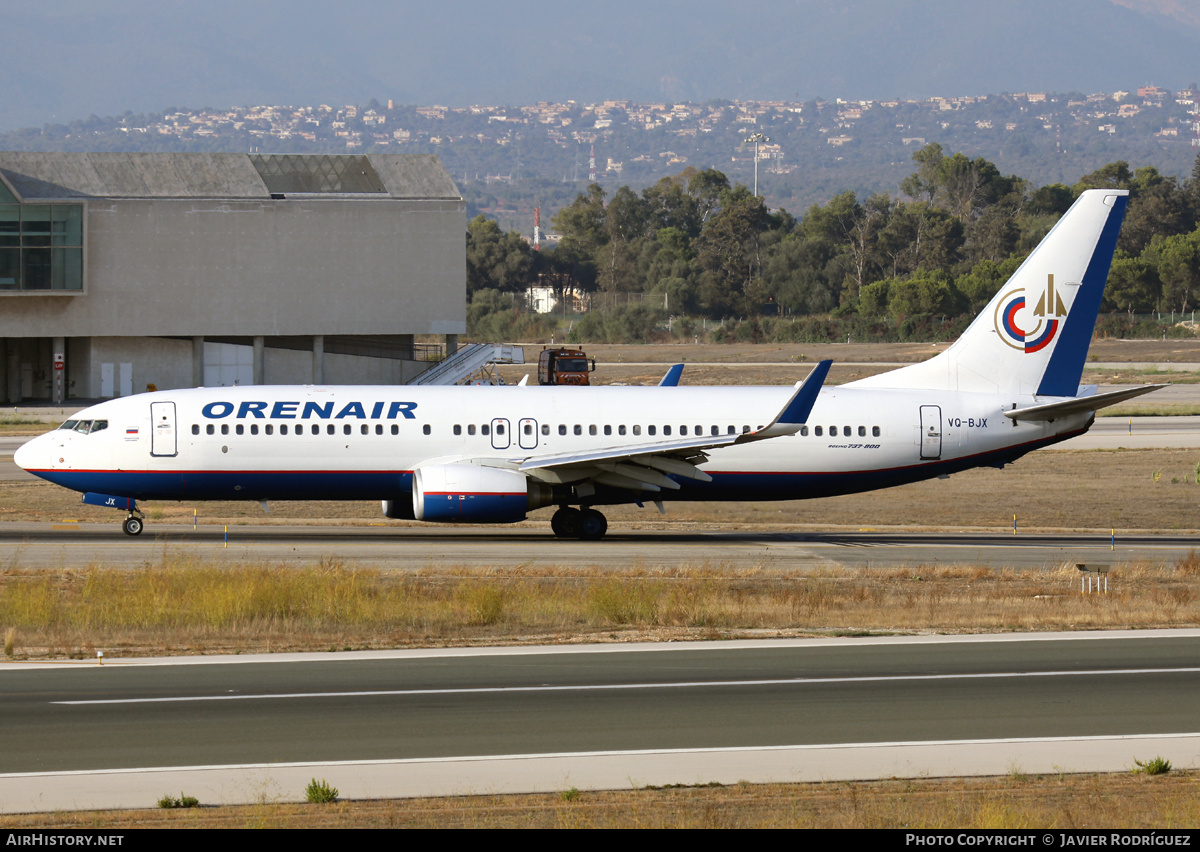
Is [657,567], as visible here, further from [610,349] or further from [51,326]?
[610,349]

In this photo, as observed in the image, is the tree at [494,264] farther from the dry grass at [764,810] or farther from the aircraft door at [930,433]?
the dry grass at [764,810]

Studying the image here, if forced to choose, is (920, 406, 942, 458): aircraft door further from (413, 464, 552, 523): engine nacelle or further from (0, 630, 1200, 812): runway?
(0, 630, 1200, 812): runway

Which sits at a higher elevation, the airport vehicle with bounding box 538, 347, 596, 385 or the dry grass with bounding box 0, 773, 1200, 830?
the airport vehicle with bounding box 538, 347, 596, 385

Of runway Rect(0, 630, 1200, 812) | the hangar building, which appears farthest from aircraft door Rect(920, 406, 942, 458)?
the hangar building

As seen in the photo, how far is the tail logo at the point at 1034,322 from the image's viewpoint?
3531cm

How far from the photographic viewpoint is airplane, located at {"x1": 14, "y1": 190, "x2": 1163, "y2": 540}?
32.6 metres

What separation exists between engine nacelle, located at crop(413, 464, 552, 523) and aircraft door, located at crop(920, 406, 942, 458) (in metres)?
10.1

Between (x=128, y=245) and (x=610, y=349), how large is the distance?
2403 inches

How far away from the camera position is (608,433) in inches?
1335

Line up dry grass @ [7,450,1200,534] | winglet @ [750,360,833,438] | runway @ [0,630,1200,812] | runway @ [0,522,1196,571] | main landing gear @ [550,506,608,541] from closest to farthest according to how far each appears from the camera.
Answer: runway @ [0,630,1200,812], runway @ [0,522,1196,571], winglet @ [750,360,833,438], main landing gear @ [550,506,608,541], dry grass @ [7,450,1200,534]

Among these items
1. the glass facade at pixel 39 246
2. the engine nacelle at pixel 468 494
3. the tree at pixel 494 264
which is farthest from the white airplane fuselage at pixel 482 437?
the tree at pixel 494 264

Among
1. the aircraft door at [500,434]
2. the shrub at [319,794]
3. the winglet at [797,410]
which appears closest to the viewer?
the shrub at [319,794]

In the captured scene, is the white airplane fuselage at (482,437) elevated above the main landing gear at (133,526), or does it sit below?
above

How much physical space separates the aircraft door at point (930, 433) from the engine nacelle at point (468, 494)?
10.1 metres
